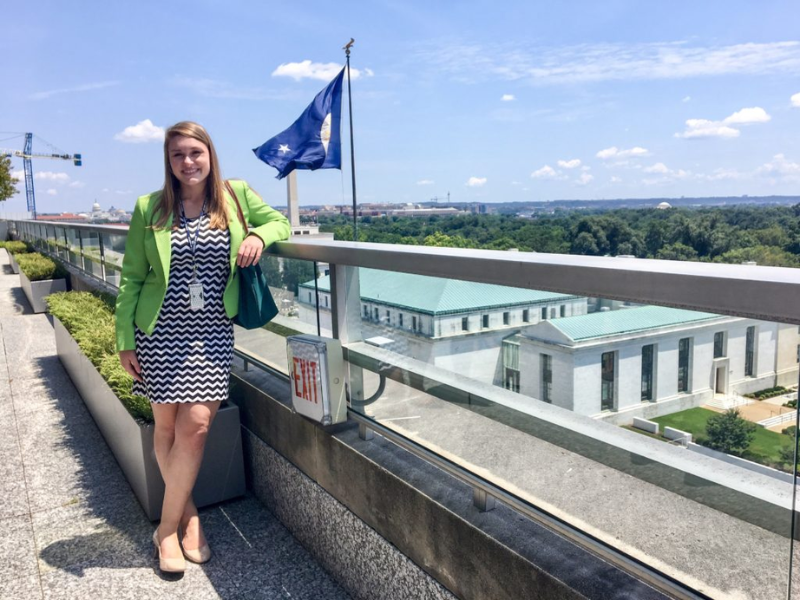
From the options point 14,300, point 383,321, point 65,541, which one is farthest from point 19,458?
point 14,300

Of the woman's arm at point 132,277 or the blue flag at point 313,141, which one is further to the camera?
the blue flag at point 313,141

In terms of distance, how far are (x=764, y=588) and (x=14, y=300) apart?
541 inches

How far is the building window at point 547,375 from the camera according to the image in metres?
2.04

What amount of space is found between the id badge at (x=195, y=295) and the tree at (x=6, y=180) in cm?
5211

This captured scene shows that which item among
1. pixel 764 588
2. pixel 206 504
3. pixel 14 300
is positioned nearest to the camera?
pixel 764 588

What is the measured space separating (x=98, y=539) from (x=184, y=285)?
155 cm

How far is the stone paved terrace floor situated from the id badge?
1301mm

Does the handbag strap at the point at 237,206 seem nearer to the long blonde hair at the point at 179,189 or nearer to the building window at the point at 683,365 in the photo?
the long blonde hair at the point at 179,189

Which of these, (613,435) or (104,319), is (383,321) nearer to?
(613,435)

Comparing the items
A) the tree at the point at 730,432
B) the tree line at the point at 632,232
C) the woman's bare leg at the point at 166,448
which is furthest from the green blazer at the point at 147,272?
the tree line at the point at 632,232

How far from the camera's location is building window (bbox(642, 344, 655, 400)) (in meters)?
1.79

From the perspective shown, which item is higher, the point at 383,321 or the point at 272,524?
the point at 383,321

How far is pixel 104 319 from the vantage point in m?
6.43

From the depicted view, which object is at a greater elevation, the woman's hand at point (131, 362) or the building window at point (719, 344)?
the building window at point (719, 344)
